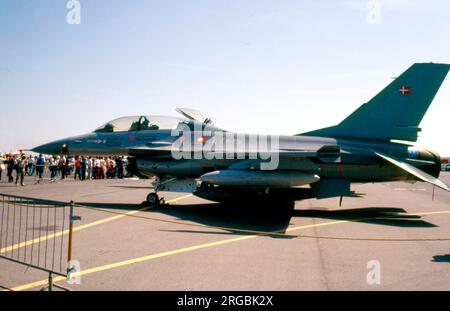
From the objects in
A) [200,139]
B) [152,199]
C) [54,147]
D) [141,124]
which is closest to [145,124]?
[141,124]

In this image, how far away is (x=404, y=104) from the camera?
11.5 meters

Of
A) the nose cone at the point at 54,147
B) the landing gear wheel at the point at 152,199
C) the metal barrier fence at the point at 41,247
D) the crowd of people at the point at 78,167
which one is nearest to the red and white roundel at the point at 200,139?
the landing gear wheel at the point at 152,199

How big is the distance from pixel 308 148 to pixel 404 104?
3346 mm

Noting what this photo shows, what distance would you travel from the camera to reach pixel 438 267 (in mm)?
5746

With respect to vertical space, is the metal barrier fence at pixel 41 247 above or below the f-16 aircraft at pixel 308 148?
below

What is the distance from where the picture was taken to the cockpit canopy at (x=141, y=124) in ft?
40.1

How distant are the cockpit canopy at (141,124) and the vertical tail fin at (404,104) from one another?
6.02 metres

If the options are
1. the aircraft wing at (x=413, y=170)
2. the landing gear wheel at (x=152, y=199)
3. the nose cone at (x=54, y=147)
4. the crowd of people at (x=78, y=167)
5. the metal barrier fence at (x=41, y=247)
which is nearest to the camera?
the metal barrier fence at (x=41, y=247)

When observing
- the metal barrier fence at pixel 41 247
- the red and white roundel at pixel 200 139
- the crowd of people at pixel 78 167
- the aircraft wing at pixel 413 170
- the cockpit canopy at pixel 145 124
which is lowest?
the crowd of people at pixel 78 167

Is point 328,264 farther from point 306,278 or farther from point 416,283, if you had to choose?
point 416,283
